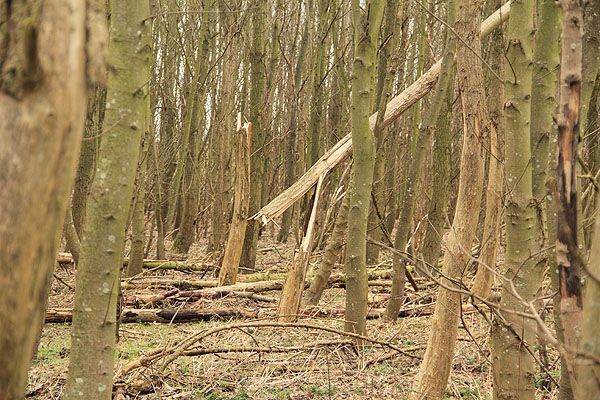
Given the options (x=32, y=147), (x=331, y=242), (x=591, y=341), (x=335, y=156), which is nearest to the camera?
(x=32, y=147)

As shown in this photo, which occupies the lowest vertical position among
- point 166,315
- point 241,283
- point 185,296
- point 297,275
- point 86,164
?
point 166,315

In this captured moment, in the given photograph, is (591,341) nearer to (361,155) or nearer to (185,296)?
(361,155)

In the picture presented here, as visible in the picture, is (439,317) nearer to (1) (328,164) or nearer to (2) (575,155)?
(2) (575,155)

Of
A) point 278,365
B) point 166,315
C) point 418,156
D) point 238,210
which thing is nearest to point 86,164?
point 238,210

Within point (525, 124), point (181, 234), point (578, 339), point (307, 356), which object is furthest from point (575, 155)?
point (181, 234)

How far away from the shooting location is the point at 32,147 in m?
1.41

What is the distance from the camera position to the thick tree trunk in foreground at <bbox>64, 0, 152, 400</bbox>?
11.8 ft

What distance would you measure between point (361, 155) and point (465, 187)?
5.75 ft

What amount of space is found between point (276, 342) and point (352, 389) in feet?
5.32

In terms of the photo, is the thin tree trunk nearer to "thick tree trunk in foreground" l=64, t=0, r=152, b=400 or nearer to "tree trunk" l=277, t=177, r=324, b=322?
"tree trunk" l=277, t=177, r=324, b=322

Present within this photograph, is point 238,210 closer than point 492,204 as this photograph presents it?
No

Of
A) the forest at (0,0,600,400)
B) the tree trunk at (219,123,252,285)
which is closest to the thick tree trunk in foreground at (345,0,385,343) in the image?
the forest at (0,0,600,400)

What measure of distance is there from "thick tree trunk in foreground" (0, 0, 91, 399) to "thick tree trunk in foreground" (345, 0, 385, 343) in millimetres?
4461

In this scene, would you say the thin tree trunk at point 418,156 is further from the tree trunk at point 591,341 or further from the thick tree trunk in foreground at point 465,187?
the tree trunk at point 591,341
